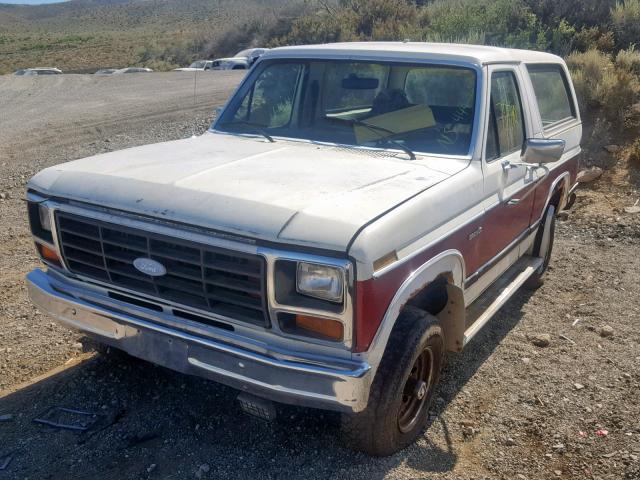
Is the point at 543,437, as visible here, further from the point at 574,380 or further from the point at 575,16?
the point at 575,16

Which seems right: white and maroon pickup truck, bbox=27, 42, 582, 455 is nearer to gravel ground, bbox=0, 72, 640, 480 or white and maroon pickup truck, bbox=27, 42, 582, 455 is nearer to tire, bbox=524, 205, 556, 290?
gravel ground, bbox=0, 72, 640, 480

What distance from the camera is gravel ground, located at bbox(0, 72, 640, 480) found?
3.21 meters

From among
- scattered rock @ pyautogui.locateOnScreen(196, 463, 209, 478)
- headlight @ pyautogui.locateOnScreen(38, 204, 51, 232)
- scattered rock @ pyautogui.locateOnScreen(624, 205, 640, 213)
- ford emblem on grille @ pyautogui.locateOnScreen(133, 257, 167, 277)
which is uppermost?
headlight @ pyautogui.locateOnScreen(38, 204, 51, 232)

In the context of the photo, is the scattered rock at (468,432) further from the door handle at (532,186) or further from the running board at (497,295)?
the door handle at (532,186)

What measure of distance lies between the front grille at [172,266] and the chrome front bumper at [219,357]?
0.13 meters

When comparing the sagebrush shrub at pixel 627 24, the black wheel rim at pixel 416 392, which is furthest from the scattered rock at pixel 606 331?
the sagebrush shrub at pixel 627 24

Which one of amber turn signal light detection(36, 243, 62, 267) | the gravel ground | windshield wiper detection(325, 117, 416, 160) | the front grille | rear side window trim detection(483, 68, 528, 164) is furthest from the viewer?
rear side window trim detection(483, 68, 528, 164)

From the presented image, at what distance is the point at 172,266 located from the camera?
291 centimetres

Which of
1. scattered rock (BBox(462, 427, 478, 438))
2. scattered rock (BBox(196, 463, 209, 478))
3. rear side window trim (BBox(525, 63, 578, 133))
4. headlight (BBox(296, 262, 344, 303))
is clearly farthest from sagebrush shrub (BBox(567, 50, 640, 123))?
scattered rock (BBox(196, 463, 209, 478))

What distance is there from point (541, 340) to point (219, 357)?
2712 mm

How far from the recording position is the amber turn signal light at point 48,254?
11.0 ft

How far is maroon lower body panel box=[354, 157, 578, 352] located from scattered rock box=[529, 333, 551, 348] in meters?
0.79

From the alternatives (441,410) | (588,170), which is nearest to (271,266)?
(441,410)

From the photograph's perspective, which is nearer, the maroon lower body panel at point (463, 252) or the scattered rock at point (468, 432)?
the maroon lower body panel at point (463, 252)
